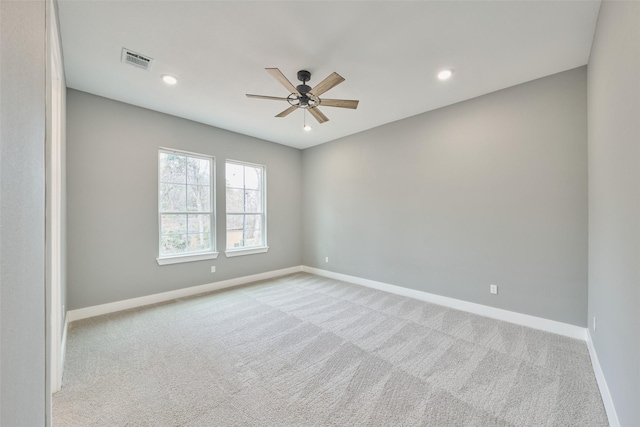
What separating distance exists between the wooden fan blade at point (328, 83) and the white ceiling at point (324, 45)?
0.35 metres

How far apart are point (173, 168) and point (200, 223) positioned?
979 millimetres

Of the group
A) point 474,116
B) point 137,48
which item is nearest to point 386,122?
point 474,116

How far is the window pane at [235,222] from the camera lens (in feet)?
15.6

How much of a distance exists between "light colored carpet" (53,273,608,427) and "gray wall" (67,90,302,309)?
19.9 inches

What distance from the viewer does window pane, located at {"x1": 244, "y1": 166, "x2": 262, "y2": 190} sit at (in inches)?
198

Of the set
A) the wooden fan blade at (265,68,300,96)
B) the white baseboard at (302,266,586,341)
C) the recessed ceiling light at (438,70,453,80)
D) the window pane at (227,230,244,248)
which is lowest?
the white baseboard at (302,266,586,341)

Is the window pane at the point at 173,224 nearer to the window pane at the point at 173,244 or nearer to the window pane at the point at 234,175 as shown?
the window pane at the point at 173,244

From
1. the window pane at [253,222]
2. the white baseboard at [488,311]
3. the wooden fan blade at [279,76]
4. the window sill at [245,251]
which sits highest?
the wooden fan blade at [279,76]

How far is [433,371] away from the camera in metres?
2.17

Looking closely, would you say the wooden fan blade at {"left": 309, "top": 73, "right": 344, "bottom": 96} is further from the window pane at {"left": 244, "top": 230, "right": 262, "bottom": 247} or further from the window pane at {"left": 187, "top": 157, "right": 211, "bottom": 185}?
the window pane at {"left": 244, "top": 230, "right": 262, "bottom": 247}

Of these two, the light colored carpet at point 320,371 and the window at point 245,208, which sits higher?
the window at point 245,208

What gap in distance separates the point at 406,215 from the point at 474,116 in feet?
5.39

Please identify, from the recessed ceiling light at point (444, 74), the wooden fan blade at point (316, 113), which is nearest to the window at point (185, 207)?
the wooden fan blade at point (316, 113)
